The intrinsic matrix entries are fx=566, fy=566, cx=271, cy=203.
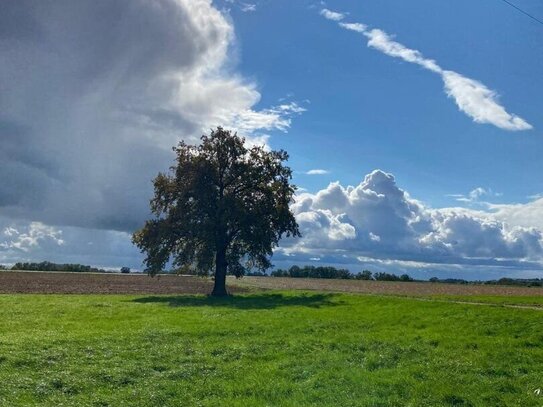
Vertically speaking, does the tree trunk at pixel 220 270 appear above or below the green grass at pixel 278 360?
above

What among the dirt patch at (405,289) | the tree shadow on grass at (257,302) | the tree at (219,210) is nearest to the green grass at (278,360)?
the tree shadow on grass at (257,302)

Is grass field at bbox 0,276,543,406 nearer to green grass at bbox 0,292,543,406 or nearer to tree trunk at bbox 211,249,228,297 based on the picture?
green grass at bbox 0,292,543,406

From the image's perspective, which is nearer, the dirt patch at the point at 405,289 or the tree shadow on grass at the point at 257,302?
the tree shadow on grass at the point at 257,302

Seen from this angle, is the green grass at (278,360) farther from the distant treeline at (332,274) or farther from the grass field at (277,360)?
the distant treeline at (332,274)

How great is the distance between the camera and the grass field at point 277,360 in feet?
46.3

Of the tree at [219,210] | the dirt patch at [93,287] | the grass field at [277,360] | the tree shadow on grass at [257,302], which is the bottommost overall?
the grass field at [277,360]

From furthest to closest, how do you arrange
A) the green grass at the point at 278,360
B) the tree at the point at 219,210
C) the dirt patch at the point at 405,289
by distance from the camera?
1. the dirt patch at the point at 405,289
2. the tree at the point at 219,210
3. the green grass at the point at 278,360

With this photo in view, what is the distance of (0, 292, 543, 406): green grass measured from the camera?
46.3 ft

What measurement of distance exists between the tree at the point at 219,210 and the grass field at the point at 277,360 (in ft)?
85.8

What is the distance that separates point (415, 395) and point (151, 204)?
47.0 metres

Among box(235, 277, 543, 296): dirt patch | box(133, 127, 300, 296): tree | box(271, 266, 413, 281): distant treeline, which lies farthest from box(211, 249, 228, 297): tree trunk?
box(271, 266, 413, 281): distant treeline

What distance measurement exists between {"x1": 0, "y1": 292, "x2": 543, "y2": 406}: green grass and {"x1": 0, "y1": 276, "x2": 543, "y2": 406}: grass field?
42 millimetres

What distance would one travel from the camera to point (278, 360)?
59.4 feet

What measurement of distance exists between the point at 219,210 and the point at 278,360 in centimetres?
3659
